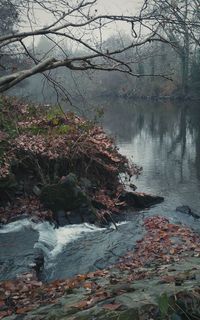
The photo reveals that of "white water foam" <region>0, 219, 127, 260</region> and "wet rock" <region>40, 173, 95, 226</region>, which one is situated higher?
"wet rock" <region>40, 173, 95, 226</region>

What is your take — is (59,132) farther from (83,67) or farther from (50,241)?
(83,67)

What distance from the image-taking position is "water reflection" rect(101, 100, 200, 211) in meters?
13.8

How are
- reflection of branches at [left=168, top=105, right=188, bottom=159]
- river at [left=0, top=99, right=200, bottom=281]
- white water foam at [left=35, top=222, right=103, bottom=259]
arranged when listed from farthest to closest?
reflection of branches at [left=168, top=105, right=188, bottom=159] < white water foam at [left=35, top=222, right=103, bottom=259] < river at [left=0, top=99, right=200, bottom=281]

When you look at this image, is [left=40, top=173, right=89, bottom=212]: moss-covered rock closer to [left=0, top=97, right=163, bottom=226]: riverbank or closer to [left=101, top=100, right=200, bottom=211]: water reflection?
[left=0, top=97, right=163, bottom=226]: riverbank

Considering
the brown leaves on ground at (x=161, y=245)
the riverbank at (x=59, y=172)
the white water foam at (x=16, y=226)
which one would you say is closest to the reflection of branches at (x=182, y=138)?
the riverbank at (x=59, y=172)

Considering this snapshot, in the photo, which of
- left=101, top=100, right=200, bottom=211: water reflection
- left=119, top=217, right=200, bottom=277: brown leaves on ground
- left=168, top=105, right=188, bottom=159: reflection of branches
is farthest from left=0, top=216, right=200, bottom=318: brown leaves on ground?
left=168, top=105, right=188, bottom=159: reflection of branches

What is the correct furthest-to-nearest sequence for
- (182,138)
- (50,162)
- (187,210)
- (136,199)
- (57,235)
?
(182,138)
(136,199)
(50,162)
(187,210)
(57,235)

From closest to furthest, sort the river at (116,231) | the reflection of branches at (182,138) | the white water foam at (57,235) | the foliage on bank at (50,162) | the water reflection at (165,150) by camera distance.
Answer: the river at (116,231), the white water foam at (57,235), the foliage on bank at (50,162), the water reflection at (165,150), the reflection of branches at (182,138)

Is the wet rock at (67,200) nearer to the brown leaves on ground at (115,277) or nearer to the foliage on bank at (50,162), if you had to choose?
the foliage on bank at (50,162)

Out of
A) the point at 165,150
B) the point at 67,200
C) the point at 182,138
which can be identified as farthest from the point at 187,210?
the point at 182,138

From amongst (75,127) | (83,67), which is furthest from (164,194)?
(83,67)

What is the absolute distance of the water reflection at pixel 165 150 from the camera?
13805 mm

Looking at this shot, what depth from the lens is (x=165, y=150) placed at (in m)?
20.3

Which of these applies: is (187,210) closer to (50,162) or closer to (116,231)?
(116,231)
